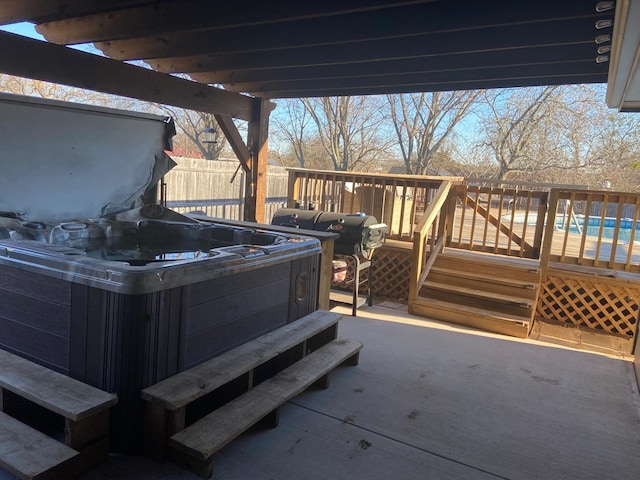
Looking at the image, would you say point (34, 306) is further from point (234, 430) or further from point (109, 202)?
point (109, 202)

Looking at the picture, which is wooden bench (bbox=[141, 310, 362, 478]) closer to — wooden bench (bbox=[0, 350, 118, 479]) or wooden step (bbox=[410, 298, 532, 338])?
wooden bench (bbox=[0, 350, 118, 479])

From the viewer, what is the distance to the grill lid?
330 cm

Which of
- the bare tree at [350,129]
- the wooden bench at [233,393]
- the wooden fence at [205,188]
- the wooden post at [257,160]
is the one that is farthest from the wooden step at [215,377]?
the bare tree at [350,129]

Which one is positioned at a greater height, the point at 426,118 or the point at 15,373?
the point at 426,118

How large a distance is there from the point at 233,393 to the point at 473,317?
3.04m

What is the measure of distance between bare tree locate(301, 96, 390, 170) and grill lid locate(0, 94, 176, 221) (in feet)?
42.5

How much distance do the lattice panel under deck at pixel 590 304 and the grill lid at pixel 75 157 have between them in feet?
14.0

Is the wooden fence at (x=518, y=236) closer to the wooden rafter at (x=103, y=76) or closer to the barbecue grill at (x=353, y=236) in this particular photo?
the barbecue grill at (x=353, y=236)

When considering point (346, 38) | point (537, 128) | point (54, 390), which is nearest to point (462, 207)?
point (346, 38)

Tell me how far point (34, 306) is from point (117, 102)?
15.0 m

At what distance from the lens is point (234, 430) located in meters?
1.96

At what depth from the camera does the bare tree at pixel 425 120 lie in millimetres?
15625

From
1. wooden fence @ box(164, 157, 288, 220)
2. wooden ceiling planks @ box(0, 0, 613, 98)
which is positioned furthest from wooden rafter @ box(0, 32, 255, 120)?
wooden fence @ box(164, 157, 288, 220)

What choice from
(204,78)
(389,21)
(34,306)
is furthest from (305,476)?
(204,78)
